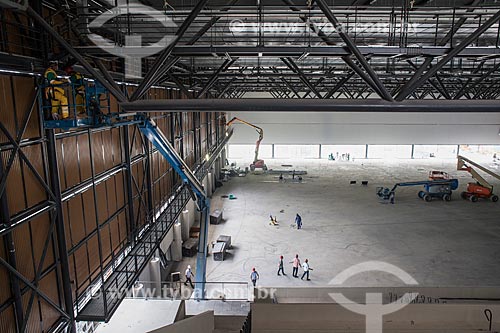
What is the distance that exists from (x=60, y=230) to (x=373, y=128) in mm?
44885

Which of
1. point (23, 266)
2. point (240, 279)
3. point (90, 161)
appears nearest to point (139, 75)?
point (90, 161)

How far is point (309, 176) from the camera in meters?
42.2

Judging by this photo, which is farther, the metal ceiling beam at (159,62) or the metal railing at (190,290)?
the metal railing at (190,290)

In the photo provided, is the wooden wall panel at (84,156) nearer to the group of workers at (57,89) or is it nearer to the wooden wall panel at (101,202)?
the wooden wall panel at (101,202)

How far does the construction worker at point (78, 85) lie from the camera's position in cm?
945

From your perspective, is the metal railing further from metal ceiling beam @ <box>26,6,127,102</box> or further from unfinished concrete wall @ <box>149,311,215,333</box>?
metal ceiling beam @ <box>26,6,127,102</box>

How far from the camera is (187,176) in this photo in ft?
56.4

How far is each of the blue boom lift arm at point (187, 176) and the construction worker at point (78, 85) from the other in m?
3.50

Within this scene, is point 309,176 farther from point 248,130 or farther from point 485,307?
point 485,307

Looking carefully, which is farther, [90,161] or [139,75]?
[139,75]

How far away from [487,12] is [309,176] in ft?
109

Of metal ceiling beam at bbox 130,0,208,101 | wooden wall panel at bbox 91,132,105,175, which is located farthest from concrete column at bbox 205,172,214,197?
metal ceiling beam at bbox 130,0,208,101

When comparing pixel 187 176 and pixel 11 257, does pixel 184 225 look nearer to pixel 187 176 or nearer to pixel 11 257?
pixel 187 176

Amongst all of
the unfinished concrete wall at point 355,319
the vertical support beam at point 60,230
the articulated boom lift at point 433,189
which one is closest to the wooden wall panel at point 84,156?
the vertical support beam at point 60,230
